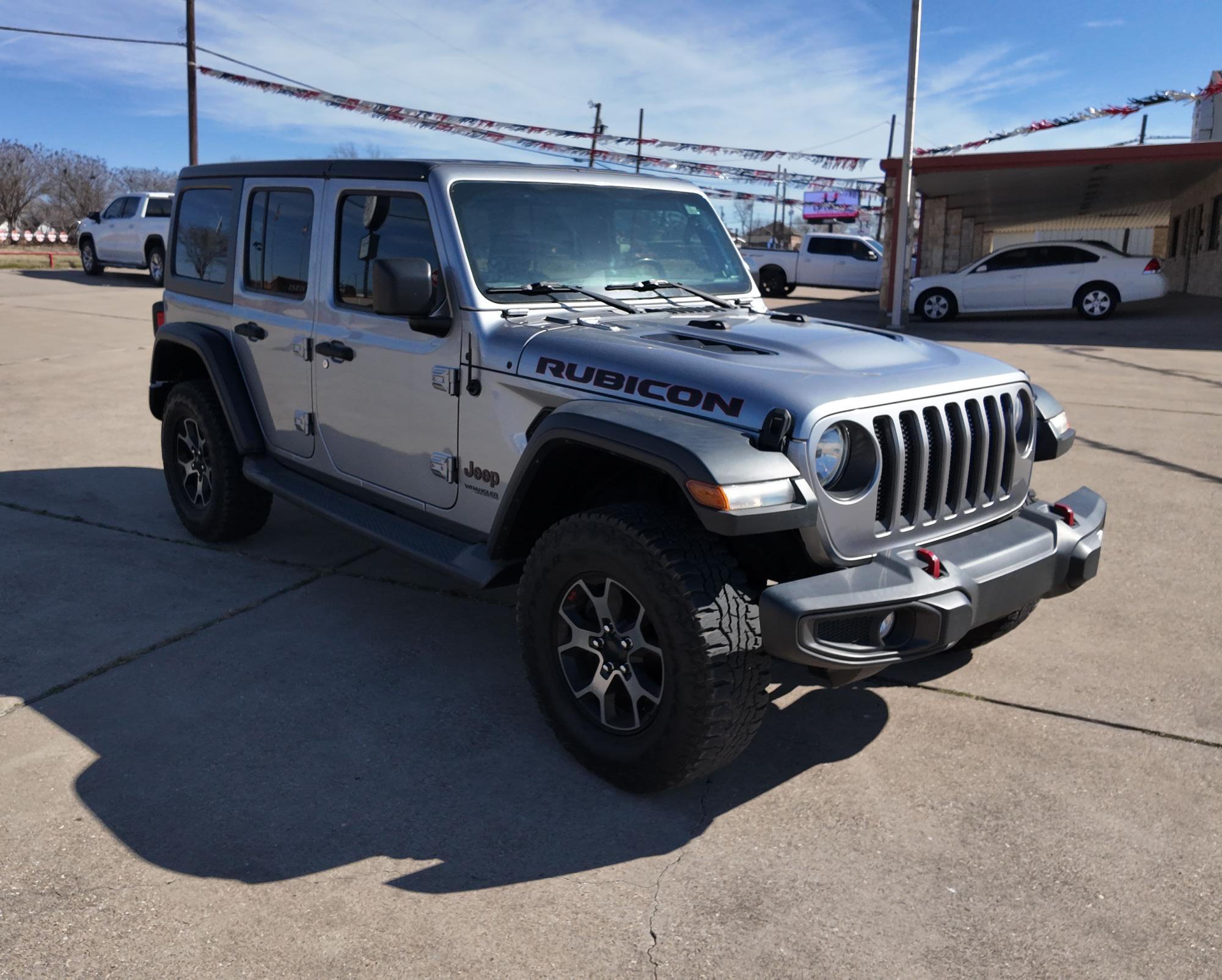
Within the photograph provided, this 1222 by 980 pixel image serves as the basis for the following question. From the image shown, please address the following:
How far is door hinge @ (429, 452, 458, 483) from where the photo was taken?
4.04 metres

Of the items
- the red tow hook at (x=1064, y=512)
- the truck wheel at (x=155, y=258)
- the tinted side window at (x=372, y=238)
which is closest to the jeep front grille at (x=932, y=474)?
the red tow hook at (x=1064, y=512)

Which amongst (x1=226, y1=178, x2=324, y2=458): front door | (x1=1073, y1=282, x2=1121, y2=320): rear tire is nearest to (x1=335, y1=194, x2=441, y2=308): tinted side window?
(x1=226, y1=178, x2=324, y2=458): front door

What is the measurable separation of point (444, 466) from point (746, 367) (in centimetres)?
133

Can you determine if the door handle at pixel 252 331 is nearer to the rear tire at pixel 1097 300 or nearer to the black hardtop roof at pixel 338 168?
the black hardtop roof at pixel 338 168

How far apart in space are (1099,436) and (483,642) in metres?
6.35

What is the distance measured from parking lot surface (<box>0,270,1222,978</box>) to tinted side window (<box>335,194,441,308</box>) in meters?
1.46

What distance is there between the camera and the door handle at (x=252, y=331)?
5.03 metres

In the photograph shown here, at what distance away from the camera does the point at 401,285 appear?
3656 mm

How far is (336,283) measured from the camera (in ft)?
14.8

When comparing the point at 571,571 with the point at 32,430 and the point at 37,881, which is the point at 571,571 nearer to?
the point at 37,881

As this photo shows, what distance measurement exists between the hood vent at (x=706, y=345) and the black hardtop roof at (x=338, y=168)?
3.49ft

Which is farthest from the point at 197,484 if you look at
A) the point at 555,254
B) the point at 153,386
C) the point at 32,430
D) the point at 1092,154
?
the point at 1092,154

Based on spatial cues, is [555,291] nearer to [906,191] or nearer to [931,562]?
[931,562]

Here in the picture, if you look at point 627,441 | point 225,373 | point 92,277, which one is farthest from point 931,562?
point 92,277
